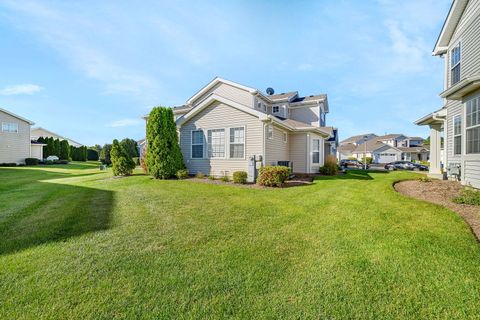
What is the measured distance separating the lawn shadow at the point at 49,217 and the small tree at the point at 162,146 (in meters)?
4.45

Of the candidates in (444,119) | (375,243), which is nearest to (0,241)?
(375,243)

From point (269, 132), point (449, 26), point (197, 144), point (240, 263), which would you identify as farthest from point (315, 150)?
point (240, 263)

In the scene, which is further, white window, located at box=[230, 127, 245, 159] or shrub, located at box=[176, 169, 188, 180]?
shrub, located at box=[176, 169, 188, 180]

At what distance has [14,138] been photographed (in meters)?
28.5

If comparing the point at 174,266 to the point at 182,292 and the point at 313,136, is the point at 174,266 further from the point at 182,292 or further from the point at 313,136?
the point at 313,136

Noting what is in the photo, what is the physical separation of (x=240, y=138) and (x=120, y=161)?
8092 mm

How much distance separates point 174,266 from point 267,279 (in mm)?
1430

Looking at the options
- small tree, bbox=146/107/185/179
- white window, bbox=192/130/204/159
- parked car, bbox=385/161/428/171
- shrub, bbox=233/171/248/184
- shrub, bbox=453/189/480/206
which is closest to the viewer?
shrub, bbox=453/189/480/206

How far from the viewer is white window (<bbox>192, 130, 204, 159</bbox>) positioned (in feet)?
46.0

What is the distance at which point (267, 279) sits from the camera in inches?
127

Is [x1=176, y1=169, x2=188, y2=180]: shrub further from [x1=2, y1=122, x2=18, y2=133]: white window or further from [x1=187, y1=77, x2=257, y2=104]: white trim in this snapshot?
[x1=2, y1=122, x2=18, y2=133]: white window

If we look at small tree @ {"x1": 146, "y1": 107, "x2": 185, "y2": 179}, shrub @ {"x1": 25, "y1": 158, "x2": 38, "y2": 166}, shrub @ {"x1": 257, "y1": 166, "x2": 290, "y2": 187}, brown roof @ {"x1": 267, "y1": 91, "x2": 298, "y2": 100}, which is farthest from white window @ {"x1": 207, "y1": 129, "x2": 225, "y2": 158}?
shrub @ {"x1": 25, "y1": 158, "x2": 38, "y2": 166}

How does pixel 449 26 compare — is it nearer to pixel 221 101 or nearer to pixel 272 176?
pixel 272 176

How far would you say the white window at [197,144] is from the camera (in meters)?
14.0
